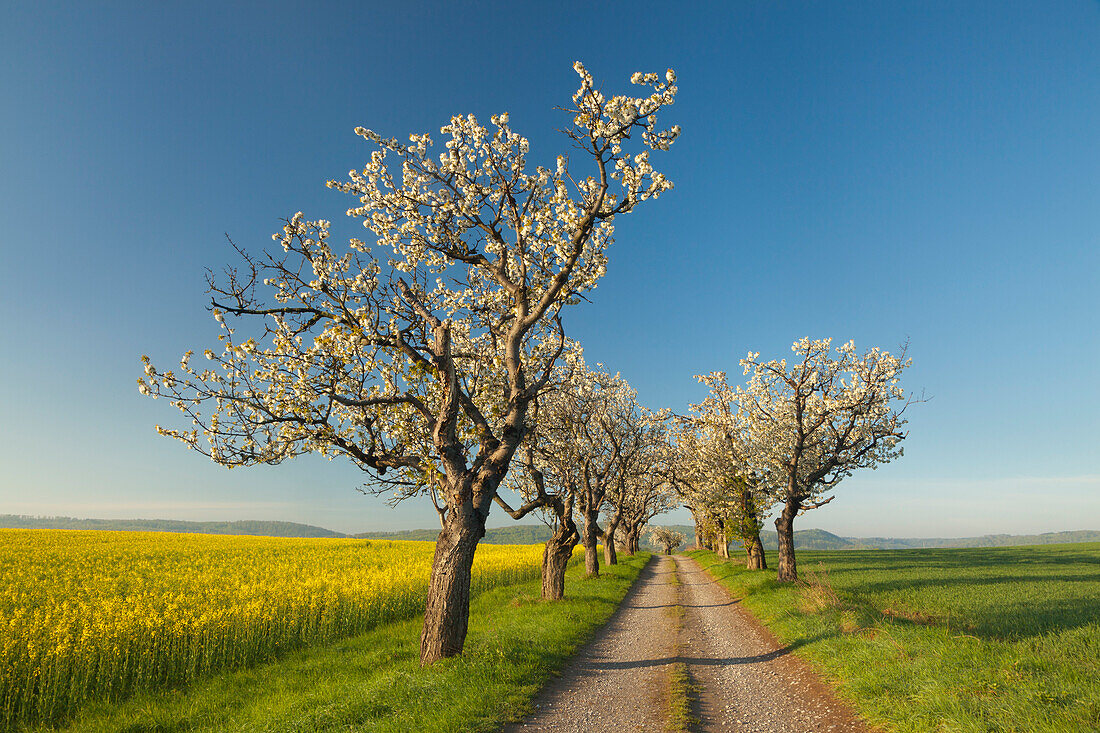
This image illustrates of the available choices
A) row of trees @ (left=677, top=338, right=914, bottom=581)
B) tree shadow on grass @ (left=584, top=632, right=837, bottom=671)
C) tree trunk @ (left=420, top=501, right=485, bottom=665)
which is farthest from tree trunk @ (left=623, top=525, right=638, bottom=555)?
tree trunk @ (left=420, top=501, right=485, bottom=665)

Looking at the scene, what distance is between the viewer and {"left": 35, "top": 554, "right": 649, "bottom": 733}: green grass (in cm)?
898

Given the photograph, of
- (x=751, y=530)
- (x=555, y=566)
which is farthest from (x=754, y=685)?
(x=751, y=530)

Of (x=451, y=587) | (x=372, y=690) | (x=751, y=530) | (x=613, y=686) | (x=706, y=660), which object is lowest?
(x=706, y=660)

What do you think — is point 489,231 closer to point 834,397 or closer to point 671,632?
point 671,632

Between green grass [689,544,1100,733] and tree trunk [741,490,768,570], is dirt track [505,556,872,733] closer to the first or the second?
green grass [689,544,1100,733]

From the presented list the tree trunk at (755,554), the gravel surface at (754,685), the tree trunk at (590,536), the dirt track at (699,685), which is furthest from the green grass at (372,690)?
the tree trunk at (755,554)

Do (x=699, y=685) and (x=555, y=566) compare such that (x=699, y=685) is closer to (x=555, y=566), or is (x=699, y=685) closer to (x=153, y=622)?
(x=555, y=566)

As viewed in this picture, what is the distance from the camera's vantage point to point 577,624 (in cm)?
1712

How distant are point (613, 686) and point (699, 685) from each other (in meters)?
1.96

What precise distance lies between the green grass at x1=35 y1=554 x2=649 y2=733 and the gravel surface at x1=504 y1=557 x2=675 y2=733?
0.43 m

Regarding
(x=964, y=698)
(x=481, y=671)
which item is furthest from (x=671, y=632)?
(x=964, y=698)

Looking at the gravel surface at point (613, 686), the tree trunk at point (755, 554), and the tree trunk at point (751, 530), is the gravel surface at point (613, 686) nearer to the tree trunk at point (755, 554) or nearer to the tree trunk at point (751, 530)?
the tree trunk at point (751, 530)

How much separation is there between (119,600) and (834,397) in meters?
31.6

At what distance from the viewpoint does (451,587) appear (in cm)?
1225
